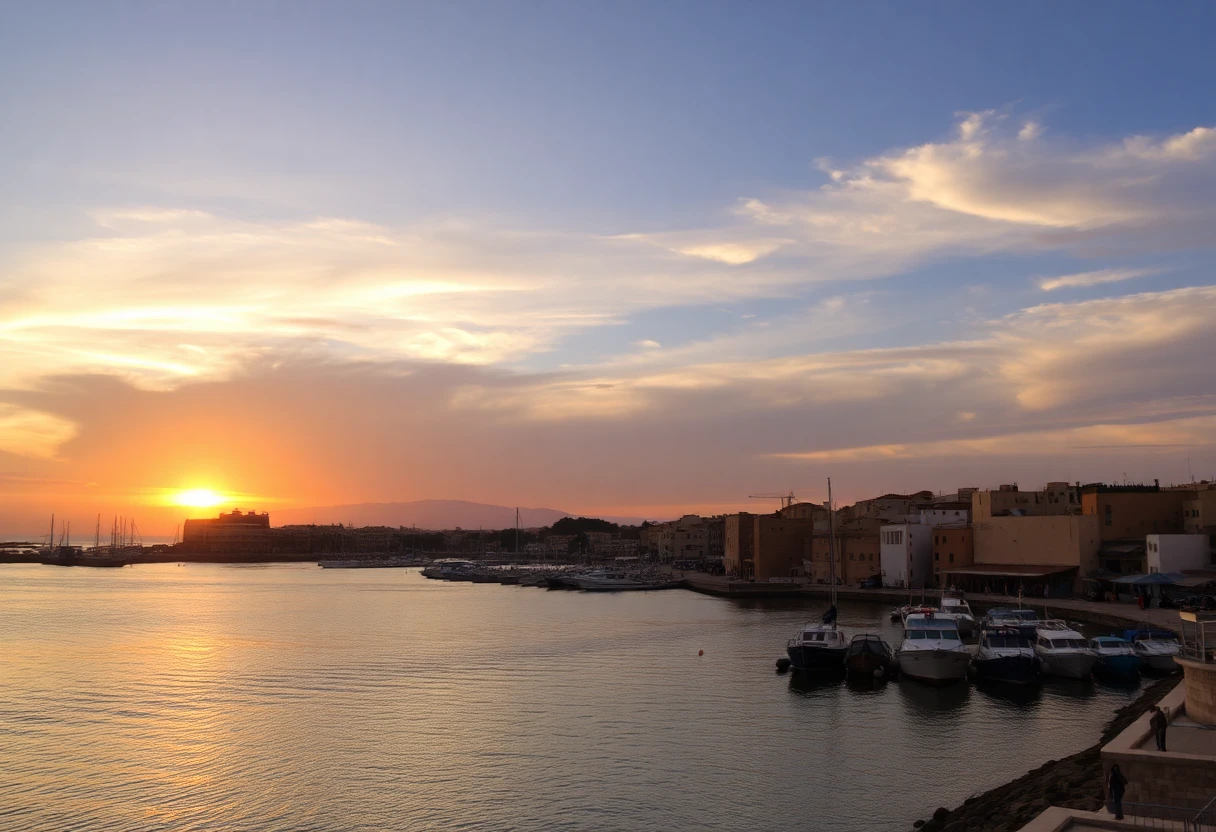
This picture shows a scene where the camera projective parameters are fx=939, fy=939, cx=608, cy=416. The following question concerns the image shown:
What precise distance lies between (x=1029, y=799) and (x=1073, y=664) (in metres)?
18.8

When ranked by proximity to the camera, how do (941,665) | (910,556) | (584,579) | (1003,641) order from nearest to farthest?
(941,665) → (1003,641) → (910,556) → (584,579)

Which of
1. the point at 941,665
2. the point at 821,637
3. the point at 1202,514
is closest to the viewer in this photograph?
the point at 941,665

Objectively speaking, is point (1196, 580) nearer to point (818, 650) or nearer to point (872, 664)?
point (872, 664)

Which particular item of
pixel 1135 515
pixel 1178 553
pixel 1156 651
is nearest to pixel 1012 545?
pixel 1135 515

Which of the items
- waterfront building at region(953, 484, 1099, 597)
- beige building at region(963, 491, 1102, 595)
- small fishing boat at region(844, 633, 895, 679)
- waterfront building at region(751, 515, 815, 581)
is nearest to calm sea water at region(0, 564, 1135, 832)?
small fishing boat at region(844, 633, 895, 679)

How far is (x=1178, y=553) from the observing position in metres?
54.3

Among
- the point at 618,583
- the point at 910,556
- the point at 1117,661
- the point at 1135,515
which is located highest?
the point at 1135,515

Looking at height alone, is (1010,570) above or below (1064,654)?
above

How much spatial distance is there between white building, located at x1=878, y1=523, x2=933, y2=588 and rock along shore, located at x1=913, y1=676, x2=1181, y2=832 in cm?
5664

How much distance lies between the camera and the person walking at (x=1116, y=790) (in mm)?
13297

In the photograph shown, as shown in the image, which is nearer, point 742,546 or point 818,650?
point 818,650

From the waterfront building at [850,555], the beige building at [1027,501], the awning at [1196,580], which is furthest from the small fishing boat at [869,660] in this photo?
the waterfront building at [850,555]

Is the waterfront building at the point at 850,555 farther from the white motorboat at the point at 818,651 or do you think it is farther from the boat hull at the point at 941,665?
the boat hull at the point at 941,665

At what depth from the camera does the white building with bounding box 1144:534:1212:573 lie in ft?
178
